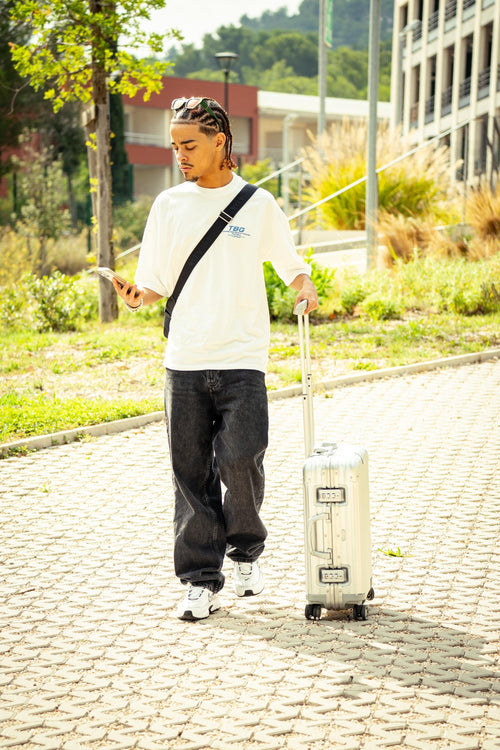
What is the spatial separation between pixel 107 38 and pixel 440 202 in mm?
7478

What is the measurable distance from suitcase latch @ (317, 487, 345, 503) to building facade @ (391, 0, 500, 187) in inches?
1175

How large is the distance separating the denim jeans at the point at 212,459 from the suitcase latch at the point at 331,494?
31cm

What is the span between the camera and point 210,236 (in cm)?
399

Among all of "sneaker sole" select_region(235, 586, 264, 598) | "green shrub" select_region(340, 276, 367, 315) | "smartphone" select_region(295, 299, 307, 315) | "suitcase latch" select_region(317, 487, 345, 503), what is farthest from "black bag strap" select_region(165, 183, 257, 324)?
"green shrub" select_region(340, 276, 367, 315)

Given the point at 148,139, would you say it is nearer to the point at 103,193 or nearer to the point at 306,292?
the point at 103,193

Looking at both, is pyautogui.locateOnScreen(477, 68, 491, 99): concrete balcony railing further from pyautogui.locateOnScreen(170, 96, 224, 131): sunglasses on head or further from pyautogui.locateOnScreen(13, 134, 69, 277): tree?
pyautogui.locateOnScreen(170, 96, 224, 131): sunglasses on head

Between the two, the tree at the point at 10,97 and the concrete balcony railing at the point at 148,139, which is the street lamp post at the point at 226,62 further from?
the concrete balcony railing at the point at 148,139

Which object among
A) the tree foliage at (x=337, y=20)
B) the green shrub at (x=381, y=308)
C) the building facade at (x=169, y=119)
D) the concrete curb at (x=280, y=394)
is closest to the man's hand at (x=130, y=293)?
the concrete curb at (x=280, y=394)

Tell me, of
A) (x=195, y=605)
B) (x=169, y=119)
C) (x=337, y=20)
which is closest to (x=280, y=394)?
(x=195, y=605)

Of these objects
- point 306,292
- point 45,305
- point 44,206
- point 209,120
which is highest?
point 209,120

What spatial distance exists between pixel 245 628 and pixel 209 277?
1372 mm

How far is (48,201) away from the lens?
24.8 meters

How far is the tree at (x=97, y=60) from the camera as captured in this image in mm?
12422

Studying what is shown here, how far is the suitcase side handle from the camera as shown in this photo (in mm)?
3943
